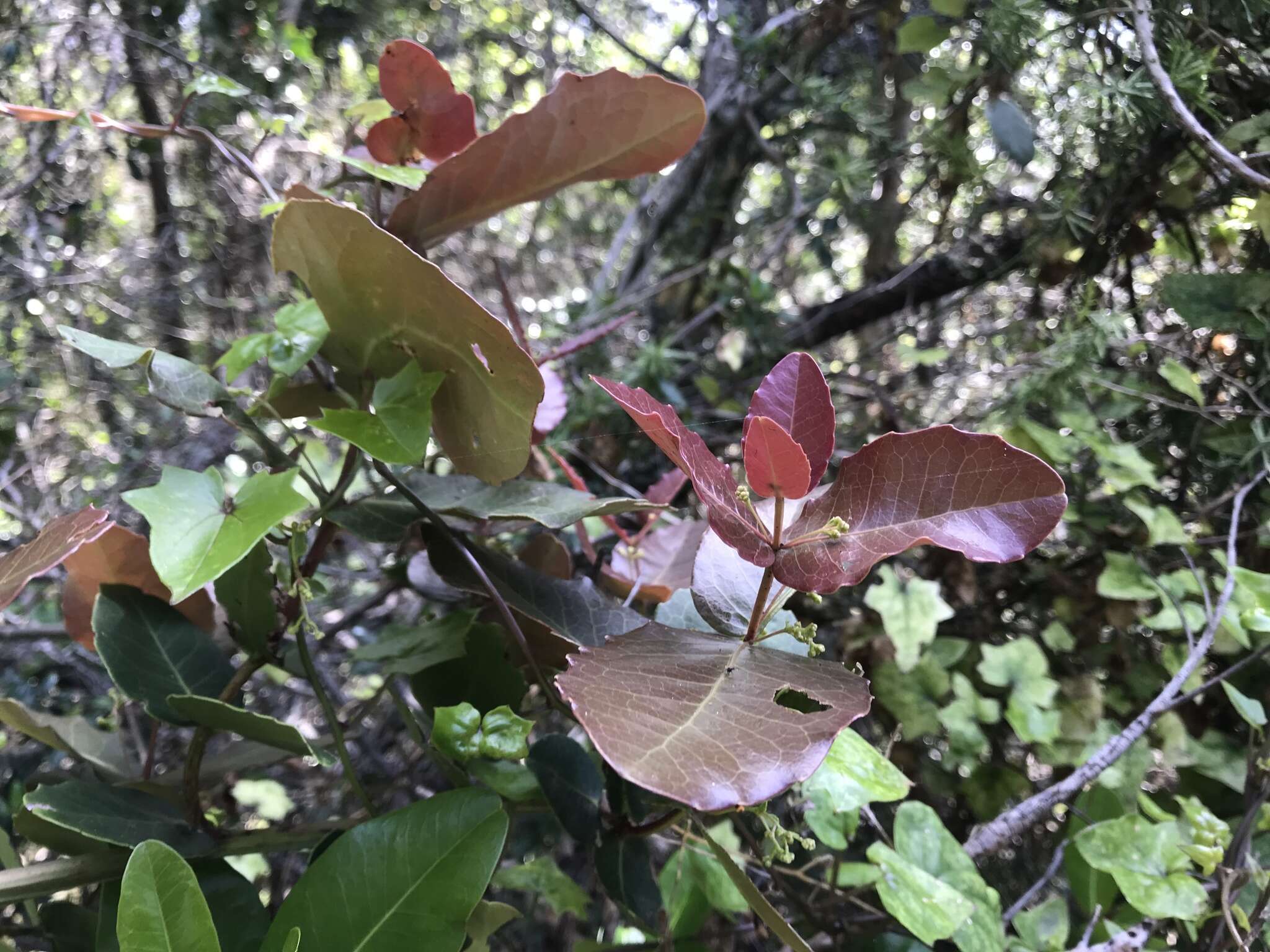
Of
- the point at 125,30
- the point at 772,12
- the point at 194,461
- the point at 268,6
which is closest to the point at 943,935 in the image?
the point at 772,12

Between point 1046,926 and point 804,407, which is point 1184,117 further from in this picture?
point 1046,926

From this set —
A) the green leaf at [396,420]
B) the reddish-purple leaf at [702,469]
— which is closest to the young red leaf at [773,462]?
the reddish-purple leaf at [702,469]

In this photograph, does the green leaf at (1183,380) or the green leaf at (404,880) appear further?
the green leaf at (1183,380)

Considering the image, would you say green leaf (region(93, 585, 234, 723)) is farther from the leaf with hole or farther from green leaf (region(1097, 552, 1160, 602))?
green leaf (region(1097, 552, 1160, 602))

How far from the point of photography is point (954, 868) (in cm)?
47

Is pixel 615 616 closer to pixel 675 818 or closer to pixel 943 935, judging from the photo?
pixel 675 818

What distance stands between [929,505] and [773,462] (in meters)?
0.07

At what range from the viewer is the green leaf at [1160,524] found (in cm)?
67

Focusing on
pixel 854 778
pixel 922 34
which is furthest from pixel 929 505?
pixel 922 34

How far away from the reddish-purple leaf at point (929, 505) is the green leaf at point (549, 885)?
382 millimetres

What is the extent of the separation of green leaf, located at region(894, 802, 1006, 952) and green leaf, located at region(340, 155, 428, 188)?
0.55 meters

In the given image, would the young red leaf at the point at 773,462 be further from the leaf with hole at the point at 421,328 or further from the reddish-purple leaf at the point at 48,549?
the reddish-purple leaf at the point at 48,549

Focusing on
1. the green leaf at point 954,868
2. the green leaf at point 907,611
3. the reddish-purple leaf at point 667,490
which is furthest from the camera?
the green leaf at point 907,611

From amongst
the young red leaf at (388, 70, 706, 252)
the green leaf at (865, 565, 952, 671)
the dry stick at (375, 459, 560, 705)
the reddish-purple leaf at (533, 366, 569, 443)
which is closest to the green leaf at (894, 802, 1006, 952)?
the green leaf at (865, 565, 952, 671)
